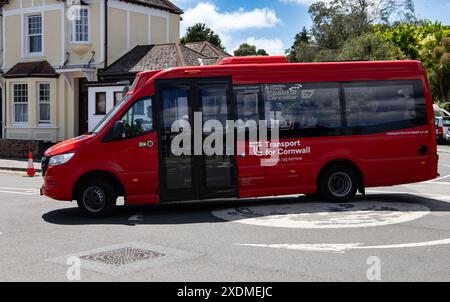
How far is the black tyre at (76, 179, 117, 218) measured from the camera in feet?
32.8

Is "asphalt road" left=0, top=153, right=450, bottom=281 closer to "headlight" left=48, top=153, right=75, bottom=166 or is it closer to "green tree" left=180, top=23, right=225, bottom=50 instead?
"headlight" left=48, top=153, right=75, bottom=166

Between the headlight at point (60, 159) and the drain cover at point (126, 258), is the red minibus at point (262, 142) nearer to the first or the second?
the headlight at point (60, 159)

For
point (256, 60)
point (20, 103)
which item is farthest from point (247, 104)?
point (20, 103)

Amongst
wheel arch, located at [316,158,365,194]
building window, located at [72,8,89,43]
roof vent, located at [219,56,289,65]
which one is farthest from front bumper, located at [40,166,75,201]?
building window, located at [72,8,89,43]

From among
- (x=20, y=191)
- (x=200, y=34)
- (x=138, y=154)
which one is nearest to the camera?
(x=138, y=154)

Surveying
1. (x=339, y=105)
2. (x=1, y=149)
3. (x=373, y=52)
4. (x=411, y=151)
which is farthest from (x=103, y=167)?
(x=373, y=52)

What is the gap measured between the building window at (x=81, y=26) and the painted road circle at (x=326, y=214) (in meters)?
18.0

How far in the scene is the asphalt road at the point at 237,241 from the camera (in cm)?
627

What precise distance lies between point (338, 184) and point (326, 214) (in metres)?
1.38

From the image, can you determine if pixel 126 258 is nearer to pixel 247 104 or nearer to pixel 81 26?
pixel 247 104

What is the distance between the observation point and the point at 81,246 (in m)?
7.70

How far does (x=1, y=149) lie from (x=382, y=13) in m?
49.4

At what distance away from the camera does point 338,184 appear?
11094mm
